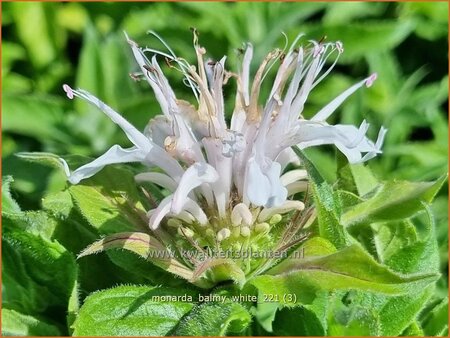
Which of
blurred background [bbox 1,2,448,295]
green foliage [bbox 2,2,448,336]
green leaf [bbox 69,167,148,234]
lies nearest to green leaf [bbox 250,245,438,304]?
green foliage [bbox 2,2,448,336]

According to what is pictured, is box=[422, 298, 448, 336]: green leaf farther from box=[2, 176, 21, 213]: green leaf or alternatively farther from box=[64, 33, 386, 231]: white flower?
box=[2, 176, 21, 213]: green leaf

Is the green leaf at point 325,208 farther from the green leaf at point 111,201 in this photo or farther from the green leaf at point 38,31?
the green leaf at point 38,31

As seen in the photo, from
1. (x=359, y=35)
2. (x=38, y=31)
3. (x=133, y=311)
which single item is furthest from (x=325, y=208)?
(x=38, y=31)

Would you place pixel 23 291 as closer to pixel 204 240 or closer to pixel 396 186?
pixel 204 240

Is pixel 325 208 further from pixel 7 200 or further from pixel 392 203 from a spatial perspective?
pixel 7 200

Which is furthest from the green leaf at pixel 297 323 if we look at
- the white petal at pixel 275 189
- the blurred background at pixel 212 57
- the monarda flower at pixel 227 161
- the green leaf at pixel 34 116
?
the green leaf at pixel 34 116

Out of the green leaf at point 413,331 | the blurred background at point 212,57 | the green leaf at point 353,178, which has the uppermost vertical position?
the blurred background at point 212,57
